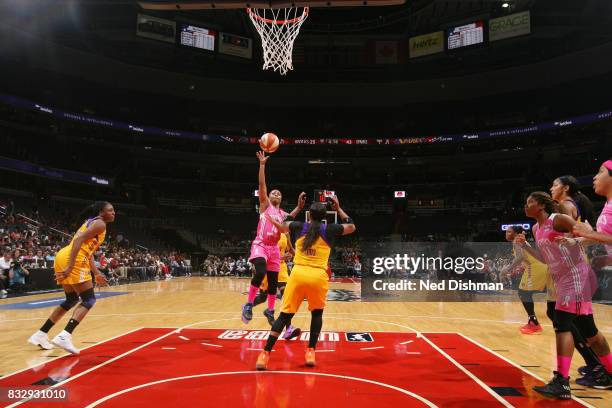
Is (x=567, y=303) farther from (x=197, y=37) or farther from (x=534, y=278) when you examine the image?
(x=197, y=37)

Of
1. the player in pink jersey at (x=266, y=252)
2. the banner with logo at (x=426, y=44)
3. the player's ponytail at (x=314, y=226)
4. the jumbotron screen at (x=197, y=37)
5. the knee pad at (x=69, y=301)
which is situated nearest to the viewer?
the player's ponytail at (x=314, y=226)

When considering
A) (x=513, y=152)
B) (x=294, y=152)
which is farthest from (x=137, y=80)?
(x=513, y=152)

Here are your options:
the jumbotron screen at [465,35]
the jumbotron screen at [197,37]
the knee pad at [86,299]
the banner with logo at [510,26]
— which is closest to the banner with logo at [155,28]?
the jumbotron screen at [197,37]

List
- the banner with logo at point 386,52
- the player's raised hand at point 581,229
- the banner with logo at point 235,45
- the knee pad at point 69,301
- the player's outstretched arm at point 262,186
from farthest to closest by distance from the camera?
the banner with logo at point 386,52 → the banner with logo at point 235,45 → the player's outstretched arm at point 262,186 → the knee pad at point 69,301 → the player's raised hand at point 581,229

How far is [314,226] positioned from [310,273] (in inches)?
21.8

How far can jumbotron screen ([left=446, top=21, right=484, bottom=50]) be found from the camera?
2545 centimetres

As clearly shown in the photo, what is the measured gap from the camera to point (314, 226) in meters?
5.38

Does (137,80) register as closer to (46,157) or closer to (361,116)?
(46,157)

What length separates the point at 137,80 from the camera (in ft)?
111

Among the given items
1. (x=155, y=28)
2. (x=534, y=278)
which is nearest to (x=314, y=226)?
(x=534, y=278)

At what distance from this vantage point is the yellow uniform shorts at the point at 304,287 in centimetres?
522

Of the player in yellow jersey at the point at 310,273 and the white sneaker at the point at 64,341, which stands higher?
the player in yellow jersey at the point at 310,273

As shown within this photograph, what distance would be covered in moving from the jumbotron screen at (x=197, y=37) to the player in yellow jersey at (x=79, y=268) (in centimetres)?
2213
